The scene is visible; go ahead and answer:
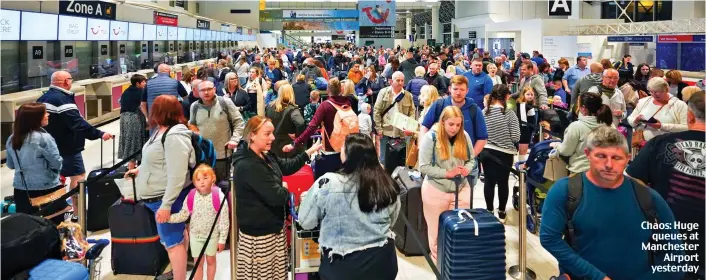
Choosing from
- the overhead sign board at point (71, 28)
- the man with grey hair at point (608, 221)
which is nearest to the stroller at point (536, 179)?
the man with grey hair at point (608, 221)

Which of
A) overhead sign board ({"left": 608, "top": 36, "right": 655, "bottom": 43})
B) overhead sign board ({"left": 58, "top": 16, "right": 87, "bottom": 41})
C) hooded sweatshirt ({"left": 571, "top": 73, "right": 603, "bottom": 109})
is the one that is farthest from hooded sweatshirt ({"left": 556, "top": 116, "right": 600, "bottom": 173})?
overhead sign board ({"left": 608, "top": 36, "right": 655, "bottom": 43})

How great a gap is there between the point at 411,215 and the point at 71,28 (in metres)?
10.3

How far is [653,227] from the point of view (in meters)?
2.64

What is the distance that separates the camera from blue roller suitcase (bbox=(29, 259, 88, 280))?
108 inches

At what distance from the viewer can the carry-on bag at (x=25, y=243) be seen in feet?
8.95

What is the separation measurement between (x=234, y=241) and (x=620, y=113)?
491cm

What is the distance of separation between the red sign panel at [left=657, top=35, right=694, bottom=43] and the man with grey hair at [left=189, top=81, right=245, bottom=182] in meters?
15.0

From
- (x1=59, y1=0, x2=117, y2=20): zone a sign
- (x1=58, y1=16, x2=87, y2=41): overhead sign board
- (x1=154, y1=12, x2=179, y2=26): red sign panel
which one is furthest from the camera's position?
(x1=154, y1=12, x2=179, y2=26): red sign panel

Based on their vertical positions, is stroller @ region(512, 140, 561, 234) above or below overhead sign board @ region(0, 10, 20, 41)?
below

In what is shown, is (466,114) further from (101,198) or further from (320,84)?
(320,84)

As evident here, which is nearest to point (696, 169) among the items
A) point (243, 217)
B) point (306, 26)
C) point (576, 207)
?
point (576, 207)

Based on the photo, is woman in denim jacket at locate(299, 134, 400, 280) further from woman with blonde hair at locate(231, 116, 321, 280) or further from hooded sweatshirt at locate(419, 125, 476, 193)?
hooded sweatshirt at locate(419, 125, 476, 193)

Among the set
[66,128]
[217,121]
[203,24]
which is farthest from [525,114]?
A: [203,24]

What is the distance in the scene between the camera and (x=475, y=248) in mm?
3535
